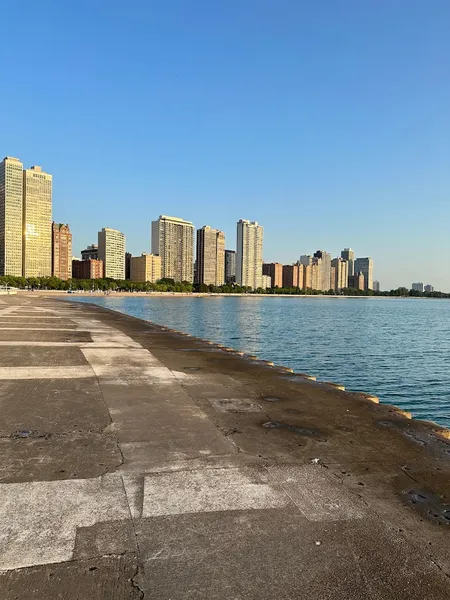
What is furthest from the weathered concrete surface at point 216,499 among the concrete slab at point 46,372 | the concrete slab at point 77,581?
the concrete slab at point 46,372

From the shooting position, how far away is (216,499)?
16.3 feet

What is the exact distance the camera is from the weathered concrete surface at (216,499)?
366 cm

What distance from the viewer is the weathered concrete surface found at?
3656 millimetres

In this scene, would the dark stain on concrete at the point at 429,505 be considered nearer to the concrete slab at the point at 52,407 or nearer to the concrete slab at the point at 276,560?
the concrete slab at the point at 276,560

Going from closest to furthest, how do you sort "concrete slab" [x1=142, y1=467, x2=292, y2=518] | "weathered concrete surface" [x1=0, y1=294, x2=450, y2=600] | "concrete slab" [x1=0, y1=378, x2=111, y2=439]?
"weathered concrete surface" [x1=0, y1=294, x2=450, y2=600] → "concrete slab" [x1=142, y1=467, x2=292, y2=518] → "concrete slab" [x1=0, y1=378, x2=111, y2=439]

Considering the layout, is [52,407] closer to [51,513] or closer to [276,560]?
[51,513]

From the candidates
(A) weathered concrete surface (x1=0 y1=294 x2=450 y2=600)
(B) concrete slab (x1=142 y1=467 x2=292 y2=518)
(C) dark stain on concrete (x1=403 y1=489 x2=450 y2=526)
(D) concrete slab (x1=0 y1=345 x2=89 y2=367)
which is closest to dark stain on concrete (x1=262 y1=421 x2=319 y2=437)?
(A) weathered concrete surface (x1=0 y1=294 x2=450 y2=600)

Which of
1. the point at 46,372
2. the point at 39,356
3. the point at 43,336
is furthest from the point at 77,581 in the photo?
the point at 43,336

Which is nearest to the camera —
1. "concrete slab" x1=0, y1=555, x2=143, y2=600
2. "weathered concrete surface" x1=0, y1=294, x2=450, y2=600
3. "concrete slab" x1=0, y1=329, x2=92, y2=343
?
"concrete slab" x1=0, y1=555, x2=143, y2=600

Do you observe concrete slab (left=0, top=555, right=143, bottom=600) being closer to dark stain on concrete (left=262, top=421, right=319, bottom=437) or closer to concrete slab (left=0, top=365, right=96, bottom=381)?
dark stain on concrete (left=262, top=421, right=319, bottom=437)

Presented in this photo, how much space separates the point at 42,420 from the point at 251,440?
3819mm

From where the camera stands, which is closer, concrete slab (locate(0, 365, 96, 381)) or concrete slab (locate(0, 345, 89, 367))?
concrete slab (locate(0, 365, 96, 381))

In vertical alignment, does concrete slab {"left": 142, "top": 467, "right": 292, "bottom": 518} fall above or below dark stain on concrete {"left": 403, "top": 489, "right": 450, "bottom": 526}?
above

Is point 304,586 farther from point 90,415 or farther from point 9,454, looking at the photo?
point 90,415
